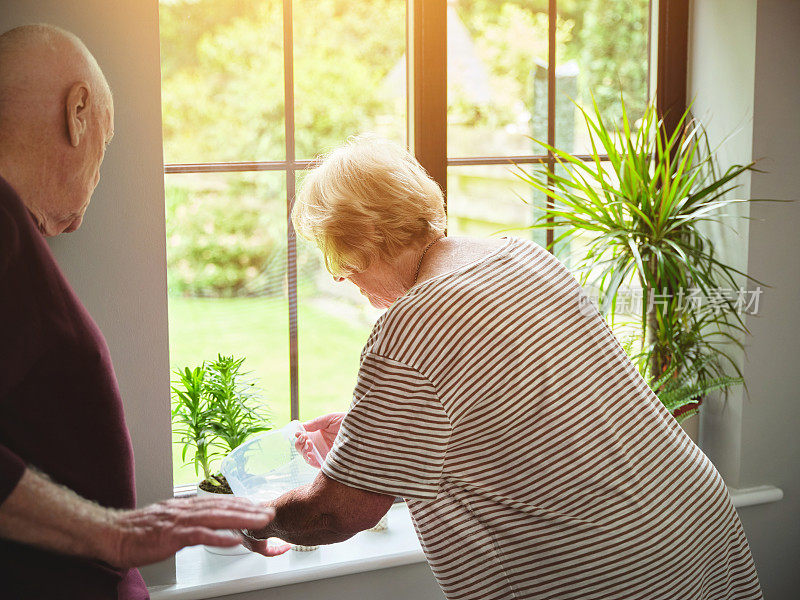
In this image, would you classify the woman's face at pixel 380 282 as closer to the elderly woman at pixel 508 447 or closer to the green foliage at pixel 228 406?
the elderly woman at pixel 508 447

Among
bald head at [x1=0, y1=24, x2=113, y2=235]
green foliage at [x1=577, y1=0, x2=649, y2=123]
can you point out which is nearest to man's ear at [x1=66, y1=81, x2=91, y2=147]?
bald head at [x1=0, y1=24, x2=113, y2=235]

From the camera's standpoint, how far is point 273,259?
88.6 inches

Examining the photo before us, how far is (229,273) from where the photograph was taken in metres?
2.20

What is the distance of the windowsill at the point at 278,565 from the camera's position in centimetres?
196

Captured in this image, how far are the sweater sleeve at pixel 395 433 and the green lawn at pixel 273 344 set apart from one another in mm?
994

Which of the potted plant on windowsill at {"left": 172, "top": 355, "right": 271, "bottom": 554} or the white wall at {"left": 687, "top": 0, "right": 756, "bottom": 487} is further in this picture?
the white wall at {"left": 687, "top": 0, "right": 756, "bottom": 487}

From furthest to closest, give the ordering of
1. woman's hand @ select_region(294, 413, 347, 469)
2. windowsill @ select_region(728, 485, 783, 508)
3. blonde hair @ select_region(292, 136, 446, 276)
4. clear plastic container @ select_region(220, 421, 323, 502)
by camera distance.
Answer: windowsill @ select_region(728, 485, 783, 508) < clear plastic container @ select_region(220, 421, 323, 502) < woman's hand @ select_region(294, 413, 347, 469) < blonde hair @ select_region(292, 136, 446, 276)

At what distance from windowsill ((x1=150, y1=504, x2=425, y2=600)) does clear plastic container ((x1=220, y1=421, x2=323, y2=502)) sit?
270mm

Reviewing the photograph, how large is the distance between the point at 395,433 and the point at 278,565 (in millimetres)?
939

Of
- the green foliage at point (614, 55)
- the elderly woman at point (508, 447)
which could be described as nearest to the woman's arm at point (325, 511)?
the elderly woman at point (508, 447)

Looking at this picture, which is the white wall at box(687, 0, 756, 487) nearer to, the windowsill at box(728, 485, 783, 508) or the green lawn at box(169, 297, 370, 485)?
the windowsill at box(728, 485, 783, 508)

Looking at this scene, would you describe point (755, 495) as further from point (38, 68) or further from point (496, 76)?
point (38, 68)

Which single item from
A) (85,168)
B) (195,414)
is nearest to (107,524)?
(85,168)

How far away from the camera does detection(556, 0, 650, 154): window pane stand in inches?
97.6
